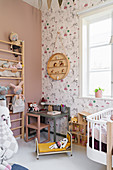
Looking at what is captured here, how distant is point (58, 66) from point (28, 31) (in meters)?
0.98

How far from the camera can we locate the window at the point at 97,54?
2617mm

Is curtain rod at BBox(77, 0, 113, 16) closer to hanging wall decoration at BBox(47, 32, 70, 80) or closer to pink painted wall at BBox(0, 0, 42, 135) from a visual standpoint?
hanging wall decoration at BBox(47, 32, 70, 80)

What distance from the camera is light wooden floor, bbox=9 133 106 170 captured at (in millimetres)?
1901

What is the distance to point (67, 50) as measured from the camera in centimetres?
292

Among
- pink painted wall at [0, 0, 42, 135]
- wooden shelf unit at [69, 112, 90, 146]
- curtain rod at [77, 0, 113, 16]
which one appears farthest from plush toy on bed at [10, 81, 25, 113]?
curtain rod at [77, 0, 113, 16]

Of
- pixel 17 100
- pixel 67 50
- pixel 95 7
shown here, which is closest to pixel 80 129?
pixel 17 100

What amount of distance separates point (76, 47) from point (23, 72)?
1123mm

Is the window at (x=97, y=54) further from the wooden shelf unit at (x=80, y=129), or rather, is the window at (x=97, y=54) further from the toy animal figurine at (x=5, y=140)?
the toy animal figurine at (x=5, y=140)

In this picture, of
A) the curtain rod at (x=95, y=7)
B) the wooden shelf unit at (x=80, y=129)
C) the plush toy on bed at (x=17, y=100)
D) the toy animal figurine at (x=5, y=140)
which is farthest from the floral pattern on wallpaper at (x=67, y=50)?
the toy animal figurine at (x=5, y=140)

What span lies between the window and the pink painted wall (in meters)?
1.07

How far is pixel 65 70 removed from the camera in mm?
2908

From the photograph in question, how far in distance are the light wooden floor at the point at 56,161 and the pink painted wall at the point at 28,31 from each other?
3.89 feet

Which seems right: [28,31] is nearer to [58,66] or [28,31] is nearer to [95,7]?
[58,66]

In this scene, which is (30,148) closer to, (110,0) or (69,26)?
(69,26)
